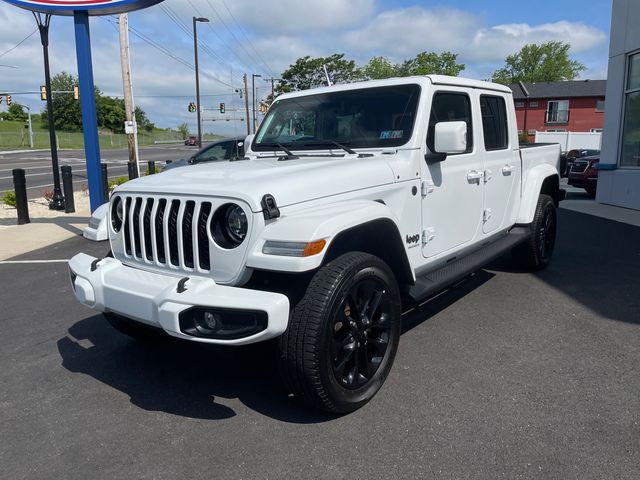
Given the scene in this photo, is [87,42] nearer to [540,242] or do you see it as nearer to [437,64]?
[540,242]

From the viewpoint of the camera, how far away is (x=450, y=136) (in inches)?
140

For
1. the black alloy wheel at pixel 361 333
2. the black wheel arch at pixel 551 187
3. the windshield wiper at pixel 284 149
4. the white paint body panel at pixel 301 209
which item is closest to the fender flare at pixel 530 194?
the black wheel arch at pixel 551 187

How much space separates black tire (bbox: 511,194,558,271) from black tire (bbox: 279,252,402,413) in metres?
3.09

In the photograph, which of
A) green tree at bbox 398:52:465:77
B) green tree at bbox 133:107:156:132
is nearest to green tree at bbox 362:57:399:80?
green tree at bbox 398:52:465:77

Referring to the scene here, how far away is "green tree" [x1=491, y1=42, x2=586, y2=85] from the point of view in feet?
255

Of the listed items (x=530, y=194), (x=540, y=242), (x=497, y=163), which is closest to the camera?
(x=497, y=163)

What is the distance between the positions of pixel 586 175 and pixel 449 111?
13.1 m

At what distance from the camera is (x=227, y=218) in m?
2.92

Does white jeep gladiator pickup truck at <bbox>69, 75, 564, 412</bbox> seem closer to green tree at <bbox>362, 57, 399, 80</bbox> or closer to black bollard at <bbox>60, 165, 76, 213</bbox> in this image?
black bollard at <bbox>60, 165, 76, 213</bbox>

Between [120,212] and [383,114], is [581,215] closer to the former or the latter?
[383,114]

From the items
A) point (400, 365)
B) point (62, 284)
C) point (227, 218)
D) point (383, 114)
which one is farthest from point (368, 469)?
point (62, 284)

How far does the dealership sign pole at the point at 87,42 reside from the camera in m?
7.92

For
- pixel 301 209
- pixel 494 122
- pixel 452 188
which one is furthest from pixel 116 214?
pixel 494 122

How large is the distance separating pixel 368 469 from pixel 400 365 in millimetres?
1223
